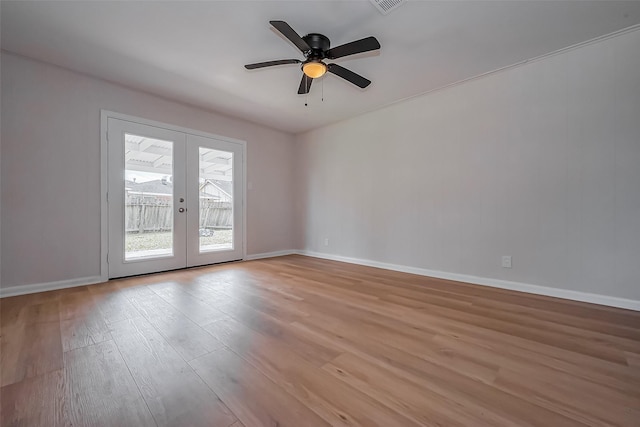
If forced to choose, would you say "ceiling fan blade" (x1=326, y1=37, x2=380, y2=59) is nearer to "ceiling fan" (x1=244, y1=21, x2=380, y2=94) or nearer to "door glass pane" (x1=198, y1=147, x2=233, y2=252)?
"ceiling fan" (x1=244, y1=21, x2=380, y2=94)

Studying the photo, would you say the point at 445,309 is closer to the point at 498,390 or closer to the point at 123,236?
the point at 498,390

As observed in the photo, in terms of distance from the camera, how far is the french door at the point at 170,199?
3359mm

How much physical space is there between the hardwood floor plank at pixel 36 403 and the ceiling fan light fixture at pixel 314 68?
2732mm

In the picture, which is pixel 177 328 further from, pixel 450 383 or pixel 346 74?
pixel 346 74

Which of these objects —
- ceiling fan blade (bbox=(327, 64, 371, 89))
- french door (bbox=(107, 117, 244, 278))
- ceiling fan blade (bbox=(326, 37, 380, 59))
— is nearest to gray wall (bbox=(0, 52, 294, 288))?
french door (bbox=(107, 117, 244, 278))

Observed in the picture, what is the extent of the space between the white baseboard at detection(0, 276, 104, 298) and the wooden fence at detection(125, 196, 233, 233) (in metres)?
0.70

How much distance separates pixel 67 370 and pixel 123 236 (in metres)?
2.37

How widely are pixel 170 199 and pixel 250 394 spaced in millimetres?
3348

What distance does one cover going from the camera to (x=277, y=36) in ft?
7.95

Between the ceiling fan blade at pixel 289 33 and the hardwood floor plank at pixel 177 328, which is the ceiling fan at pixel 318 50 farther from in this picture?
the hardwood floor plank at pixel 177 328

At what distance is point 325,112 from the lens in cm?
426

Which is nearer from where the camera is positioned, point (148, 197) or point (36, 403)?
point (36, 403)

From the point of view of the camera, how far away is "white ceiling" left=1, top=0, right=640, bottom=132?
6.87 ft

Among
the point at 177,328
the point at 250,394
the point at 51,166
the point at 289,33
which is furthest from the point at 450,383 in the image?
the point at 51,166
